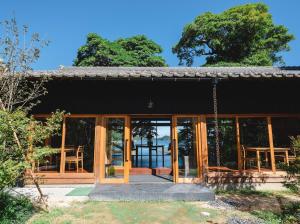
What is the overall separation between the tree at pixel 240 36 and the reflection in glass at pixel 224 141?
1262cm

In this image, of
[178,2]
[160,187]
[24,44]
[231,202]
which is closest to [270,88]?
[231,202]

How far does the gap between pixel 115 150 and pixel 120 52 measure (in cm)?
1591

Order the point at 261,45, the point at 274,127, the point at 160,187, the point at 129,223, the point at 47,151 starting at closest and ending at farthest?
the point at 129,223, the point at 47,151, the point at 160,187, the point at 274,127, the point at 261,45

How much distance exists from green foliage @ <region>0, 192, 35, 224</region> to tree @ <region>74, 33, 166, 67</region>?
56.5 ft

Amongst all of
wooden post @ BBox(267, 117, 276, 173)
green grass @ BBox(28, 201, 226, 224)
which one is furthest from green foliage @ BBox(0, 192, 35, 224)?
wooden post @ BBox(267, 117, 276, 173)

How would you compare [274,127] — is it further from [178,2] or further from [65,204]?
[178,2]

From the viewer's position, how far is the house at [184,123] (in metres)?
6.74

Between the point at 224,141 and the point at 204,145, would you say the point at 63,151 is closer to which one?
the point at 204,145

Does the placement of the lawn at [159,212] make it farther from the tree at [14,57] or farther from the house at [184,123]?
the tree at [14,57]

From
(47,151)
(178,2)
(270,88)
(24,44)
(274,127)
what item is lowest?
(47,151)

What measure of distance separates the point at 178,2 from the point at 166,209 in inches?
459

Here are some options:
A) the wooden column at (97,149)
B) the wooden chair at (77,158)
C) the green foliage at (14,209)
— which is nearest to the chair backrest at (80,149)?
the wooden chair at (77,158)

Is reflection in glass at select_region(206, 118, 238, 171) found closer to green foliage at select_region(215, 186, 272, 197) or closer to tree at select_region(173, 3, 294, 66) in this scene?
green foliage at select_region(215, 186, 272, 197)

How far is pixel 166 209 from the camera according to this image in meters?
4.68
